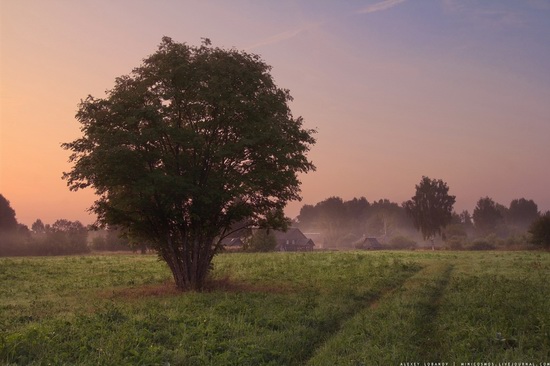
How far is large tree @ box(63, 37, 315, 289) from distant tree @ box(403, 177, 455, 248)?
9259 cm

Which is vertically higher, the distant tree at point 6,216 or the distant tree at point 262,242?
the distant tree at point 6,216

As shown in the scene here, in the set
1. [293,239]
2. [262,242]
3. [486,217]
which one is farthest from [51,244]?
[486,217]

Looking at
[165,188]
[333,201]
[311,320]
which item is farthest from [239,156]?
[333,201]

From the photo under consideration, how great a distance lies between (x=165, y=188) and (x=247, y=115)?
6.29 m

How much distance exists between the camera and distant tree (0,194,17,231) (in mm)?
111438

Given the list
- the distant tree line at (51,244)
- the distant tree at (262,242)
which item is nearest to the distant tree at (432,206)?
the distant tree at (262,242)

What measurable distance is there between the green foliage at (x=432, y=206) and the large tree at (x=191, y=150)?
92589 mm

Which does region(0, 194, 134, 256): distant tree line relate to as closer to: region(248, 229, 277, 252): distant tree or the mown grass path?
region(248, 229, 277, 252): distant tree

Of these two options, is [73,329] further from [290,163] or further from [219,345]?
[290,163]

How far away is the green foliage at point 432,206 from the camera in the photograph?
367 ft

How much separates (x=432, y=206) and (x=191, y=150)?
97.2 meters

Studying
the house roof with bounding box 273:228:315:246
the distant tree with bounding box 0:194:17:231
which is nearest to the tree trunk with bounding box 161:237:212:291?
the house roof with bounding box 273:228:315:246

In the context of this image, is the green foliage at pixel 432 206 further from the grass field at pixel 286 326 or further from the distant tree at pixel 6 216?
the distant tree at pixel 6 216

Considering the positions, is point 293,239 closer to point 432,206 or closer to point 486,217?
point 432,206
